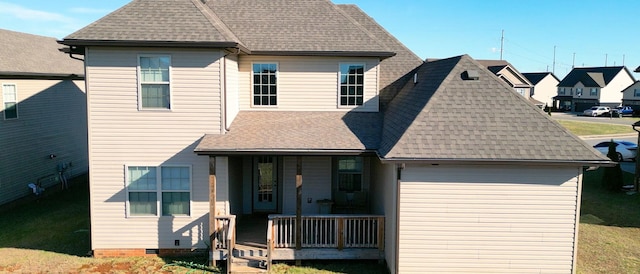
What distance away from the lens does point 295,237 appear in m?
10.8

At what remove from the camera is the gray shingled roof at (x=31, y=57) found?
16.7 m

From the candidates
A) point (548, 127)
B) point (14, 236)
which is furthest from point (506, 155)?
point (14, 236)

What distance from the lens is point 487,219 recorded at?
966cm

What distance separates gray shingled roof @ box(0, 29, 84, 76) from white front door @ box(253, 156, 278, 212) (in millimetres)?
10185

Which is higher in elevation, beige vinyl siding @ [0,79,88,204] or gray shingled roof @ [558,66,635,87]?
gray shingled roof @ [558,66,635,87]

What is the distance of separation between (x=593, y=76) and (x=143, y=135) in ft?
225

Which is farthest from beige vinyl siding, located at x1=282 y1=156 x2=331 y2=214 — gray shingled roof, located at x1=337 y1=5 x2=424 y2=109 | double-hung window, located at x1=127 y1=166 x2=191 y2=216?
double-hung window, located at x1=127 y1=166 x2=191 y2=216

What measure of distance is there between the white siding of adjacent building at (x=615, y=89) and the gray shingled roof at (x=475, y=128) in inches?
2427

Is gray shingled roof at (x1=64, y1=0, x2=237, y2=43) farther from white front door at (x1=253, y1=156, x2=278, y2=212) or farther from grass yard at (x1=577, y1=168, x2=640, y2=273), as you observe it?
grass yard at (x1=577, y1=168, x2=640, y2=273)

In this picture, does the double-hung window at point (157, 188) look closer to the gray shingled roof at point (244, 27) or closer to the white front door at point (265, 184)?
the white front door at point (265, 184)

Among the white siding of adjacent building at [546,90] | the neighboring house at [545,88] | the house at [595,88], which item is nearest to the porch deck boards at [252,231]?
the house at [595,88]

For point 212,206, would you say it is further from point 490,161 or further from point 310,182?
point 490,161

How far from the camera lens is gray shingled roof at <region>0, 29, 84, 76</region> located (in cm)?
1672

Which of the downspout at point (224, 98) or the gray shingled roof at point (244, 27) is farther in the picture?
the downspout at point (224, 98)
